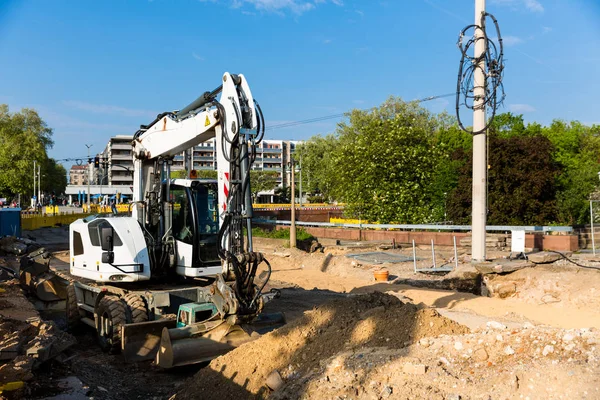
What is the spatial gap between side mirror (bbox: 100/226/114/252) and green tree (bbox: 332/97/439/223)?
68.1ft

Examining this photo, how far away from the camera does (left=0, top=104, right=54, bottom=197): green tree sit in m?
63.0

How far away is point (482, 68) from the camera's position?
1393 cm

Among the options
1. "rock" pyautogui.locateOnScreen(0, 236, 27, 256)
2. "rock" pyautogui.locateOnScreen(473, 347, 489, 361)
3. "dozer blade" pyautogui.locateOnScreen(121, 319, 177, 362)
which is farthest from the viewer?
"rock" pyautogui.locateOnScreen(0, 236, 27, 256)

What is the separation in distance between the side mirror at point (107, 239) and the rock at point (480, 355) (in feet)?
21.2

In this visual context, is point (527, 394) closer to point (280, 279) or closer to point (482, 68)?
point (482, 68)

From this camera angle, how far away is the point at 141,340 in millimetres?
8172

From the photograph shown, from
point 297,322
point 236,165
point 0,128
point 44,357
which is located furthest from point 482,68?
point 0,128

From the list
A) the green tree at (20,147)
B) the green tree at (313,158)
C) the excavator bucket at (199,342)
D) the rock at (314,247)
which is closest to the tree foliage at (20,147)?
the green tree at (20,147)

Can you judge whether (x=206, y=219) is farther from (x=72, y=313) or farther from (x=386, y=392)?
(x=386, y=392)

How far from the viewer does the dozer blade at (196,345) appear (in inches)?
284

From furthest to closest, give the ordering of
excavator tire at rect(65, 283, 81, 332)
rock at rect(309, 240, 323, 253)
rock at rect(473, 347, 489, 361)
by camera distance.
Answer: rock at rect(309, 240, 323, 253), excavator tire at rect(65, 283, 81, 332), rock at rect(473, 347, 489, 361)

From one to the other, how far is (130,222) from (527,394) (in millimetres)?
7355

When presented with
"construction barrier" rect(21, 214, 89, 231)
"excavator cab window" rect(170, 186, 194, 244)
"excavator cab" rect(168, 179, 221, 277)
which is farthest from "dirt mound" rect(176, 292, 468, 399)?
"construction barrier" rect(21, 214, 89, 231)

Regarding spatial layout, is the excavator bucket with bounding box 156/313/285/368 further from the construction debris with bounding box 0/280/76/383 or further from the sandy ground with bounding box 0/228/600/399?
the construction debris with bounding box 0/280/76/383
